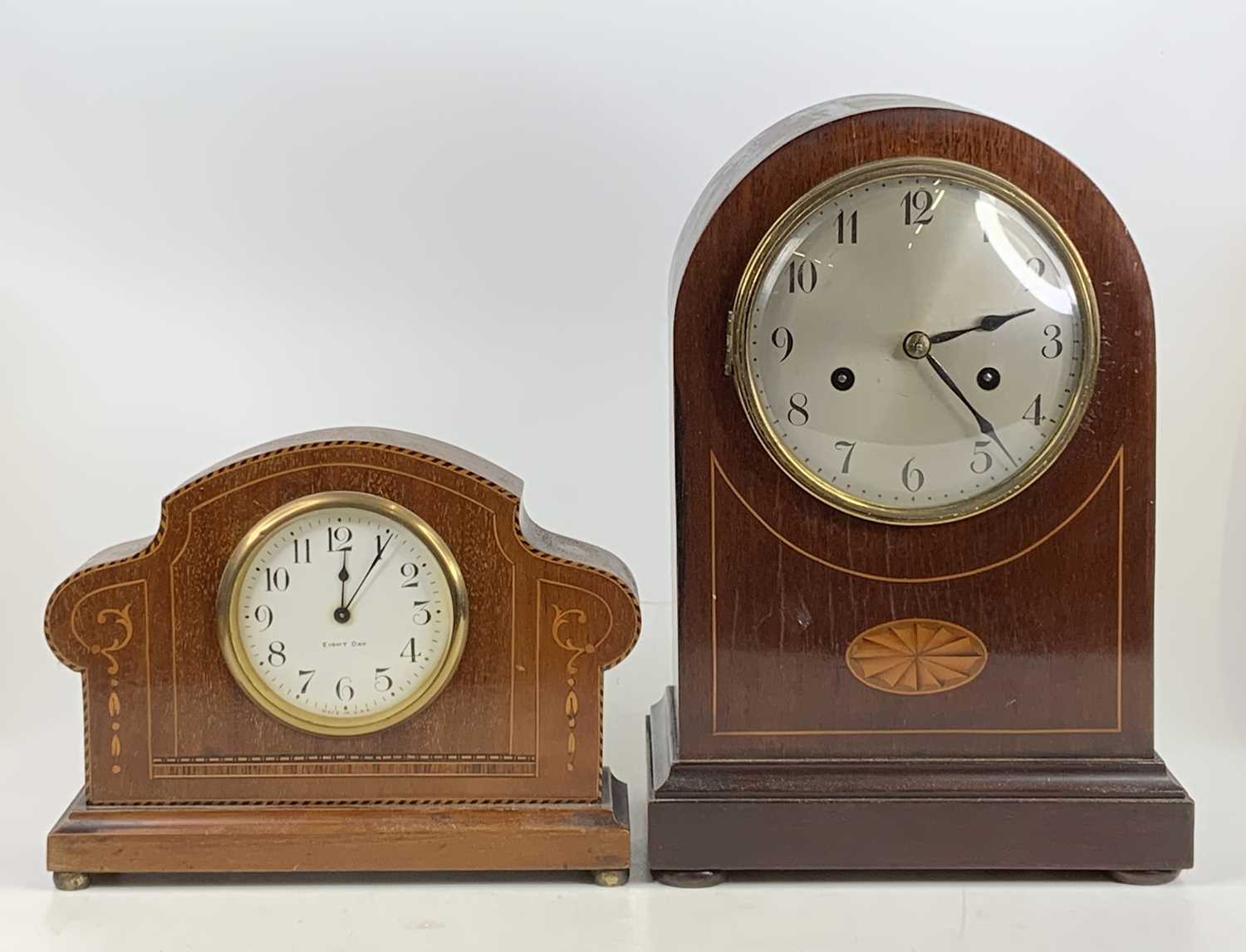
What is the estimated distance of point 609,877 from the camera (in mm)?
2842

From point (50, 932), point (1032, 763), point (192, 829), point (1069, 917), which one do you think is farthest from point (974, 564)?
point (50, 932)

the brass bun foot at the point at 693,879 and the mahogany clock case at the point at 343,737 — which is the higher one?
the mahogany clock case at the point at 343,737

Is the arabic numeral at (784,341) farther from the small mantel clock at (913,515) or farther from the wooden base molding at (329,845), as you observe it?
the wooden base molding at (329,845)

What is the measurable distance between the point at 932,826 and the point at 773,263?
2.62ft

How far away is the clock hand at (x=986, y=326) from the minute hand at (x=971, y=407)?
0.03 meters

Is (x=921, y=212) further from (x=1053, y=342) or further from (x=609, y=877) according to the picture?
(x=609, y=877)

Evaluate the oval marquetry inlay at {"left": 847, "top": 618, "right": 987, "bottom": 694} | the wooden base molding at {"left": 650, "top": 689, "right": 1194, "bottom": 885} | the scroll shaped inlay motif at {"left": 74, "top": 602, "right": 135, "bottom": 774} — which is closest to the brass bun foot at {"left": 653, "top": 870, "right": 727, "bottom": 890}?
the wooden base molding at {"left": 650, "top": 689, "right": 1194, "bottom": 885}

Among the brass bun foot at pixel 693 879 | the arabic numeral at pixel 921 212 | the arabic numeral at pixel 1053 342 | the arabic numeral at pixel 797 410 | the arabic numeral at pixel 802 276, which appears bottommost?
the brass bun foot at pixel 693 879

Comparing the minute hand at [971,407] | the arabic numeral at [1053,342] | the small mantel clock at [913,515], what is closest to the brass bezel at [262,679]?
the small mantel clock at [913,515]

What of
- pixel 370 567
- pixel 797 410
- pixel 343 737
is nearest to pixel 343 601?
pixel 370 567

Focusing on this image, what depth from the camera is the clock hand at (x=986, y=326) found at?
2.78m

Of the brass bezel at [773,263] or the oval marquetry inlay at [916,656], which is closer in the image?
the brass bezel at [773,263]

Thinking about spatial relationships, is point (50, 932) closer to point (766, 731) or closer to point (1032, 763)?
point (766, 731)

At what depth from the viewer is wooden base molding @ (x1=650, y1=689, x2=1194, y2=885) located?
9.32 ft
